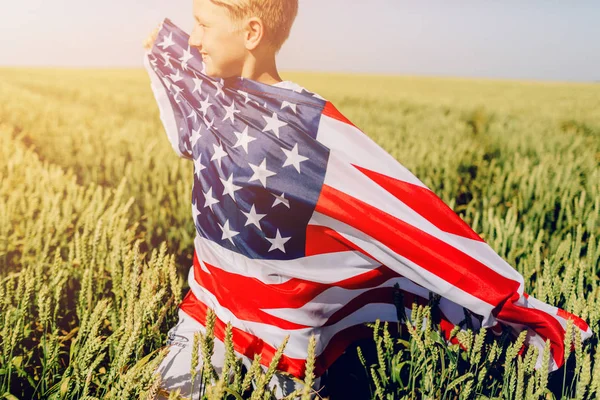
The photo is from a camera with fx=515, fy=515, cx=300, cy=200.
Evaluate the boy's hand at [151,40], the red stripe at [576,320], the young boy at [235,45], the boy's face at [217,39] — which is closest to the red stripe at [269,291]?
the young boy at [235,45]

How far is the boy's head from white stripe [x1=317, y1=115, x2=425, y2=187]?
10.3 inches

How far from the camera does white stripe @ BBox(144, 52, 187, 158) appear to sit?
5.21 ft

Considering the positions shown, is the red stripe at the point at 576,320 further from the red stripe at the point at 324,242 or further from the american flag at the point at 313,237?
the red stripe at the point at 324,242

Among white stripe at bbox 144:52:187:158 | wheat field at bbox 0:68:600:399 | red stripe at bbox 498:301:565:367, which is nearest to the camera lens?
wheat field at bbox 0:68:600:399

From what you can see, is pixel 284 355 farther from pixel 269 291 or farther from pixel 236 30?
pixel 236 30

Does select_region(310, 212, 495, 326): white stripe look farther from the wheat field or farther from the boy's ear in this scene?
the boy's ear

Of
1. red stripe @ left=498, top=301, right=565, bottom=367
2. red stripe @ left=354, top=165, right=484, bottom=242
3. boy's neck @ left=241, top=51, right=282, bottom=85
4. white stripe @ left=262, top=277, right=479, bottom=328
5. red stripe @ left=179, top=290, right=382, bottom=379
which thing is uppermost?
boy's neck @ left=241, top=51, right=282, bottom=85

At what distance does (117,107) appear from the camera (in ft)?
23.0

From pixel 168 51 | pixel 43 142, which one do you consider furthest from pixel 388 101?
pixel 168 51

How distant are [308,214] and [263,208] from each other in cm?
11

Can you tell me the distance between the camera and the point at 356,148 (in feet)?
3.89

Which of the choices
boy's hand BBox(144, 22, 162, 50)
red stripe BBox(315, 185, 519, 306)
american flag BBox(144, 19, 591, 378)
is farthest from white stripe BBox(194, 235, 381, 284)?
boy's hand BBox(144, 22, 162, 50)

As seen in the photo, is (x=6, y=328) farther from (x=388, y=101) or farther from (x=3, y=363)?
(x=388, y=101)

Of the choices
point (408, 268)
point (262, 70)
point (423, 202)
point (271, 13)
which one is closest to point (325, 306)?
point (408, 268)
